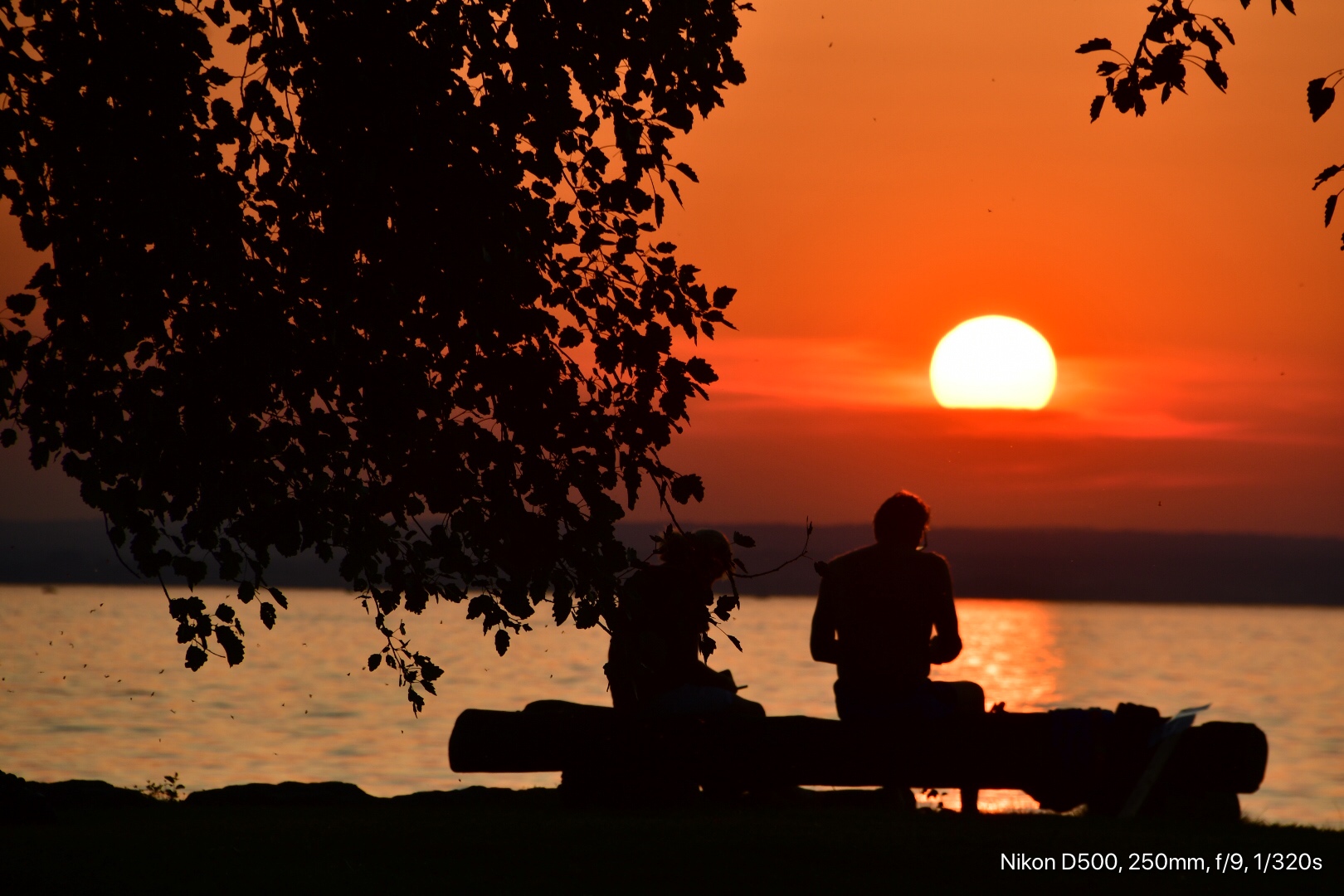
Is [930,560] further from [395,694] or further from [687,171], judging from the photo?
[395,694]

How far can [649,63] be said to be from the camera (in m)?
6.29

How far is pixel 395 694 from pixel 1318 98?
25950 millimetres

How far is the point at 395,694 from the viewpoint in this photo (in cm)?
2916

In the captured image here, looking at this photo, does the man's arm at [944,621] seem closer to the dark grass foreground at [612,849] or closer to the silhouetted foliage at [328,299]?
the dark grass foreground at [612,849]

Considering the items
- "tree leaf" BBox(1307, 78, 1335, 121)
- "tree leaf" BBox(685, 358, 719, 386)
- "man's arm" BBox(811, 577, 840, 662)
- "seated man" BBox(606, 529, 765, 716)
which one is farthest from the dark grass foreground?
"tree leaf" BBox(1307, 78, 1335, 121)

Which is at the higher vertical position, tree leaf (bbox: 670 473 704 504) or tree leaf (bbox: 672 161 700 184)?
tree leaf (bbox: 672 161 700 184)

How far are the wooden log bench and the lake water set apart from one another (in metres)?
1.43

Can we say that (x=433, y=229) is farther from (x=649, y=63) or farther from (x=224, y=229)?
(x=649, y=63)

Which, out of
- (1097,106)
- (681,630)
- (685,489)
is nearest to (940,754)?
(681,630)

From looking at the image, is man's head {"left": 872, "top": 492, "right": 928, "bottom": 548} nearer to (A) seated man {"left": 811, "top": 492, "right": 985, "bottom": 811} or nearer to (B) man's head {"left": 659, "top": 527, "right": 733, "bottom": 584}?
(A) seated man {"left": 811, "top": 492, "right": 985, "bottom": 811}

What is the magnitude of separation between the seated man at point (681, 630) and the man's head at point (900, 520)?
101 centimetres

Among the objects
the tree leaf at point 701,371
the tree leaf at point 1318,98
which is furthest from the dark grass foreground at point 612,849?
the tree leaf at point 1318,98

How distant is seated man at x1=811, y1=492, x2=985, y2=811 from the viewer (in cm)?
827

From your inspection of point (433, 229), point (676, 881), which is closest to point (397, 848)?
point (676, 881)
